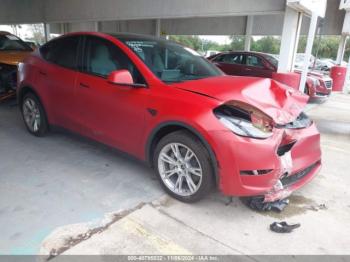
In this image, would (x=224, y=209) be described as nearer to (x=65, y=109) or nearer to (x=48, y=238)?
(x=48, y=238)

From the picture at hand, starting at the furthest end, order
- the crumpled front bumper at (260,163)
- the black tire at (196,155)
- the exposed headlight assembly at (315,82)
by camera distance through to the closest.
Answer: the exposed headlight assembly at (315,82) → the black tire at (196,155) → the crumpled front bumper at (260,163)

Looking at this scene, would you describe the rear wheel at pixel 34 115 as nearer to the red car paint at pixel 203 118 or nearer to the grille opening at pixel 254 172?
the red car paint at pixel 203 118

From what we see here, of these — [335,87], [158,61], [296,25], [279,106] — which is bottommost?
[335,87]

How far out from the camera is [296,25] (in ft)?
24.4

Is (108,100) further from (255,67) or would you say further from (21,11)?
(21,11)

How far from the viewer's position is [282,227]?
103 inches

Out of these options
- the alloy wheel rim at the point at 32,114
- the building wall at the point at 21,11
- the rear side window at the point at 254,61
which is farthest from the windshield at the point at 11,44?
the building wall at the point at 21,11

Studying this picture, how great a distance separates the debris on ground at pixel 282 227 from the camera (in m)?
2.59

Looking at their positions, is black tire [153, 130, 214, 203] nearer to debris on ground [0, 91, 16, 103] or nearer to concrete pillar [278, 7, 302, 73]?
debris on ground [0, 91, 16, 103]

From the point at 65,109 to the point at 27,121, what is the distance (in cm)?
117

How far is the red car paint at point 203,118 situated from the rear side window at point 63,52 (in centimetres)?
12

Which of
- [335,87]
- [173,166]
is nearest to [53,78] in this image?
[173,166]

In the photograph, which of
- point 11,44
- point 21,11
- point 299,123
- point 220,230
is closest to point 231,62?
point 11,44

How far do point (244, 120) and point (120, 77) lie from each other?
127cm
